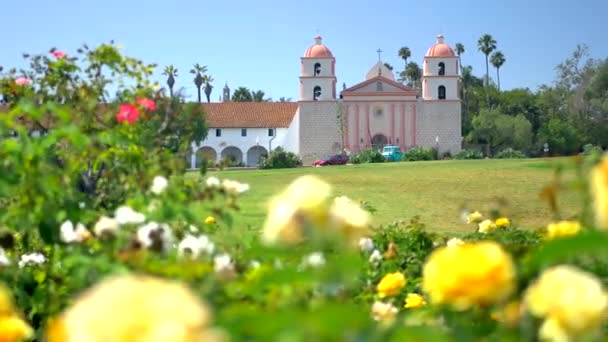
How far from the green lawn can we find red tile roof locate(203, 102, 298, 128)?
103 ft

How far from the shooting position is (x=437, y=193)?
57.6 feet

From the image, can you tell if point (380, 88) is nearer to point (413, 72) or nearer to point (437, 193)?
point (413, 72)

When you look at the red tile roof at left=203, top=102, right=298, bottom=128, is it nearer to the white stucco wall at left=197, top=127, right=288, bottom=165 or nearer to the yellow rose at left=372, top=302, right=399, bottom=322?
the white stucco wall at left=197, top=127, right=288, bottom=165

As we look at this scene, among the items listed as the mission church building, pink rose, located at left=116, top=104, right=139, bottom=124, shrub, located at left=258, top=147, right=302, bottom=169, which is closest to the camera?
pink rose, located at left=116, top=104, right=139, bottom=124

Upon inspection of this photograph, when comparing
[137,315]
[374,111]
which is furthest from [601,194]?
[374,111]

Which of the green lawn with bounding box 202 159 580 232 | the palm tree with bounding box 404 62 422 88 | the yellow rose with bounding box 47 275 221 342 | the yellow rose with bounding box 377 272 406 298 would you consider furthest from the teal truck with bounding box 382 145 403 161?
the yellow rose with bounding box 47 275 221 342

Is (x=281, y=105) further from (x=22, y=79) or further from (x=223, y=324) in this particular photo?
(x=223, y=324)

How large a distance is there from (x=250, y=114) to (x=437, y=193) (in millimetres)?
42099

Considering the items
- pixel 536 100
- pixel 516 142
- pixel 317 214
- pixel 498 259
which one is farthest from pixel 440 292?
pixel 536 100

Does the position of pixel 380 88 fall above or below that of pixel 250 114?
above

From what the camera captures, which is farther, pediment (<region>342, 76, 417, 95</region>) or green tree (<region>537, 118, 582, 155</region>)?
pediment (<region>342, 76, 417, 95</region>)

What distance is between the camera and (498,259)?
108 cm

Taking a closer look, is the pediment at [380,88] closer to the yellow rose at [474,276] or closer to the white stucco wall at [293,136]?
the white stucco wall at [293,136]

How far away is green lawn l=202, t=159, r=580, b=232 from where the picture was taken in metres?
12.4
